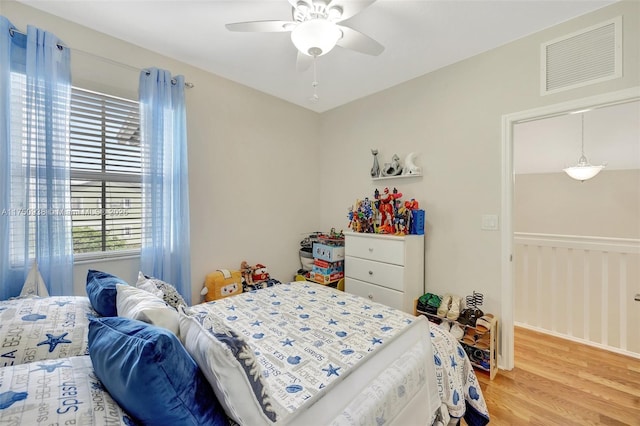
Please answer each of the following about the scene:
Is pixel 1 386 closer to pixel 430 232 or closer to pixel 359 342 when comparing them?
pixel 359 342

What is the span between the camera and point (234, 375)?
2.48 feet

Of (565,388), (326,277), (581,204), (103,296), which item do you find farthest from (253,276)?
(581,204)

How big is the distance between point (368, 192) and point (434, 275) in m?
1.18

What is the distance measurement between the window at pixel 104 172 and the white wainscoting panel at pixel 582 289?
4201mm

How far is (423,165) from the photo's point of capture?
2.69 meters

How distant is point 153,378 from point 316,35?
167cm

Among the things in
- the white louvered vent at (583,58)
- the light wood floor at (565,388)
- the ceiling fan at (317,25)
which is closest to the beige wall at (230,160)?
the ceiling fan at (317,25)

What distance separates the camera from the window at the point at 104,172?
1.97 metres

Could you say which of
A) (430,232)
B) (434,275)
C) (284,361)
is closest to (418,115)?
(430,232)

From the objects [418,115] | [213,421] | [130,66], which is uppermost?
[130,66]

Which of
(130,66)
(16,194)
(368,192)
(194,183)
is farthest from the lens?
(368,192)

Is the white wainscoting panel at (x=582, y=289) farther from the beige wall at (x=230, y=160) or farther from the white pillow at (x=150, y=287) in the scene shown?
the white pillow at (x=150, y=287)

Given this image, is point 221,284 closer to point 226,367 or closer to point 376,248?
point 376,248

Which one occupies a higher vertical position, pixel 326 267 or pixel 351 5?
pixel 351 5
